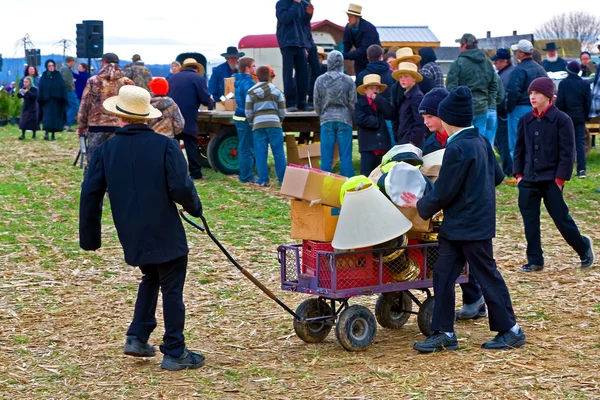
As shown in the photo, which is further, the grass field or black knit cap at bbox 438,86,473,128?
black knit cap at bbox 438,86,473,128

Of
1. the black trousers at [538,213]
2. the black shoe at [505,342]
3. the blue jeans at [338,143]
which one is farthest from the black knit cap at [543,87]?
the blue jeans at [338,143]

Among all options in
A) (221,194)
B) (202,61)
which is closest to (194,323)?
(221,194)

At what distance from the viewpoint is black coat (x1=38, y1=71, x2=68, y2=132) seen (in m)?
26.3

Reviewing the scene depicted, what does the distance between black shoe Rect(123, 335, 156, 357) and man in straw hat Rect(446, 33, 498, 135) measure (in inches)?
356

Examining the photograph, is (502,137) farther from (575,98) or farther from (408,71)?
(408,71)

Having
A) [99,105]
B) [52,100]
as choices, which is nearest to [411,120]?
[99,105]

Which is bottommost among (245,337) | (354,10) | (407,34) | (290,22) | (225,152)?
(245,337)

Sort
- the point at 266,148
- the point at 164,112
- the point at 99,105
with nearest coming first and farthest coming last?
the point at 99,105
the point at 164,112
the point at 266,148

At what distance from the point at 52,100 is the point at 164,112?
13.2 metres

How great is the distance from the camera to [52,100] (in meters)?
26.2

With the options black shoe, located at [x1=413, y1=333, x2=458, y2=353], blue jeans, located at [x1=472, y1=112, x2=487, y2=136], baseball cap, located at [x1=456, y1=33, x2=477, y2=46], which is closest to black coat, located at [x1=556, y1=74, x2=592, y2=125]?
blue jeans, located at [x1=472, y1=112, x2=487, y2=136]

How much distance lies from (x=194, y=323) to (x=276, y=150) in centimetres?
809

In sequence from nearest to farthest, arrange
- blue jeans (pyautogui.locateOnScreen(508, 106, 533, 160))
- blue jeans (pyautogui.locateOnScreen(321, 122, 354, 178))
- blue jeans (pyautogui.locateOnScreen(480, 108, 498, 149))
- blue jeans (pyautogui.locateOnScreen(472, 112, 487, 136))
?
blue jeans (pyautogui.locateOnScreen(321, 122, 354, 178)) → blue jeans (pyautogui.locateOnScreen(472, 112, 487, 136)) → blue jeans (pyautogui.locateOnScreen(480, 108, 498, 149)) → blue jeans (pyautogui.locateOnScreen(508, 106, 533, 160))

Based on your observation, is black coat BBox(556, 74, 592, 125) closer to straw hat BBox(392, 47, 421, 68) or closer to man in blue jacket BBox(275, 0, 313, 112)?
straw hat BBox(392, 47, 421, 68)
